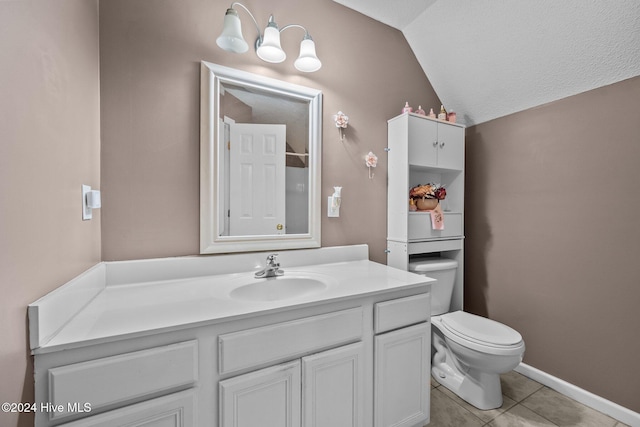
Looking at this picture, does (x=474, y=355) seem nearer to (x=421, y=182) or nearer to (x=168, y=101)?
(x=421, y=182)

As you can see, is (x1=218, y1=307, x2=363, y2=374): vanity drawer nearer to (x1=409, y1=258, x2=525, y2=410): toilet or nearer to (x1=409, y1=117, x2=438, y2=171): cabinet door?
(x1=409, y1=258, x2=525, y2=410): toilet

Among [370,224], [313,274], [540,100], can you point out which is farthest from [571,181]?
[313,274]

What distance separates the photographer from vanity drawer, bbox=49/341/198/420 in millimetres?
677

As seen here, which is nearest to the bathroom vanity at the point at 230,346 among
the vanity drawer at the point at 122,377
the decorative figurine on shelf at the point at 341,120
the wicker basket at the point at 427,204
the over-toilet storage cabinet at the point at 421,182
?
the vanity drawer at the point at 122,377

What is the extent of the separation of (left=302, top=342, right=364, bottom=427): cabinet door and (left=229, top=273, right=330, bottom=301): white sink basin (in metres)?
0.32

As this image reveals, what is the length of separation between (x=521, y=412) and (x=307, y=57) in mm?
2308

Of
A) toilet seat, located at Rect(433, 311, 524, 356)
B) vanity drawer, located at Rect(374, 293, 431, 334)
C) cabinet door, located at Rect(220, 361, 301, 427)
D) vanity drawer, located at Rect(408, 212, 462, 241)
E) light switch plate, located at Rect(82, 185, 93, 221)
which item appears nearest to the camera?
cabinet door, located at Rect(220, 361, 301, 427)

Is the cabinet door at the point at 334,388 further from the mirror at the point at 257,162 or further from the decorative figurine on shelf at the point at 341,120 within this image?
the decorative figurine on shelf at the point at 341,120

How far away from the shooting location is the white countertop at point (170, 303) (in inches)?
A: 28.0

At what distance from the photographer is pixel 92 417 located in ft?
2.32

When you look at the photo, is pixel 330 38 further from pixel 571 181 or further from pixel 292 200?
pixel 571 181

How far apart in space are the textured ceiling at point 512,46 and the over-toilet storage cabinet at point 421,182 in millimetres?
340

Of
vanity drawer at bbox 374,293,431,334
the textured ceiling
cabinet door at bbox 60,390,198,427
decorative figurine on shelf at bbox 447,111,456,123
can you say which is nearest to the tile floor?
vanity drawer at bbox 374,293,431,334

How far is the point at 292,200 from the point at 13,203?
109cm
